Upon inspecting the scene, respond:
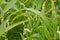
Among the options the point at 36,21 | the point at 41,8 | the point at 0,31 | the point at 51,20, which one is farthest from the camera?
the point at 41,8

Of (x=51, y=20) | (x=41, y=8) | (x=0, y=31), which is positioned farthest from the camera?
(x=41, y=8)

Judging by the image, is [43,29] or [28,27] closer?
[43,29]

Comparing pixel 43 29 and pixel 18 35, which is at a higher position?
pixel 43 29

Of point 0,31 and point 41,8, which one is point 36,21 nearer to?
point 41,8

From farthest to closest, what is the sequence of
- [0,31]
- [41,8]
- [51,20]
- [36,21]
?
[41,8], [36,21], [51,20], [0,31]

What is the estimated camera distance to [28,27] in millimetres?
1425

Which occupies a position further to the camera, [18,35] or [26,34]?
[18,35]

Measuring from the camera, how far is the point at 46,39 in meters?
1.25

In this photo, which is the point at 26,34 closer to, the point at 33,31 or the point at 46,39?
the point at 33,31

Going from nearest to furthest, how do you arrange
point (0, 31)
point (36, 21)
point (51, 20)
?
point (0, 31), point (51, 20), point (36, 21)

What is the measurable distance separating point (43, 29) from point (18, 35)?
314 millimetres

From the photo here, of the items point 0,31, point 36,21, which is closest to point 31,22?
point 36,21

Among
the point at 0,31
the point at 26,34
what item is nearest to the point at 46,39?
the point at 26,34

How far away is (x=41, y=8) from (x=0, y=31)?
1.47 feet
